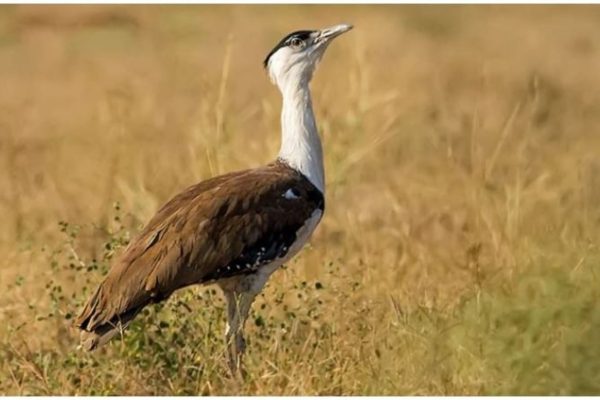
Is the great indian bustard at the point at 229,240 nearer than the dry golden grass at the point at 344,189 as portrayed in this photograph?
No

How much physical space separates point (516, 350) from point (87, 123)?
241 inches

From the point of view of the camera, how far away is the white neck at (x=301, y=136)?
22.2ft

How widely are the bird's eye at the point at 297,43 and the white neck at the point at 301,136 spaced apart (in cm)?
13

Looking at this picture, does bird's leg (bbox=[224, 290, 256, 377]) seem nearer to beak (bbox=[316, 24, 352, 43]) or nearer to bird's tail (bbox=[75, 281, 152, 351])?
bird's tail (bbox=[75, 281, 152, 351])

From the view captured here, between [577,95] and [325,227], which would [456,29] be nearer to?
[577,95]

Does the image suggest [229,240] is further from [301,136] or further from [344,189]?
[344,189]

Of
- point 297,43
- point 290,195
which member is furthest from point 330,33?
point 290,195

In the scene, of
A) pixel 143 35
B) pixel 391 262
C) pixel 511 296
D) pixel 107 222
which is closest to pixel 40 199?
pixel 107 222

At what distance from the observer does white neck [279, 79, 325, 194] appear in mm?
6781

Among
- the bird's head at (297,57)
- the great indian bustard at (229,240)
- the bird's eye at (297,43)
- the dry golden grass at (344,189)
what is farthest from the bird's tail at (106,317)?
the bird's eye at (297,43)

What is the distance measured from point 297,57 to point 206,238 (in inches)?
34.9

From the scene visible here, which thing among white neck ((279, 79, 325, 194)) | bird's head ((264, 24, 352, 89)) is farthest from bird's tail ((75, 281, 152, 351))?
bird's head ((264, 24, 352, 89))

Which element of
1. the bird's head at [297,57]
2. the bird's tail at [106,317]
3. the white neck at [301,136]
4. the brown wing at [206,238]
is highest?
the bird's head at [297,57]

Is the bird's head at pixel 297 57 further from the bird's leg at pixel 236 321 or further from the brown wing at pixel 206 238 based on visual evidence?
the bird's leg at pixel 236 321
